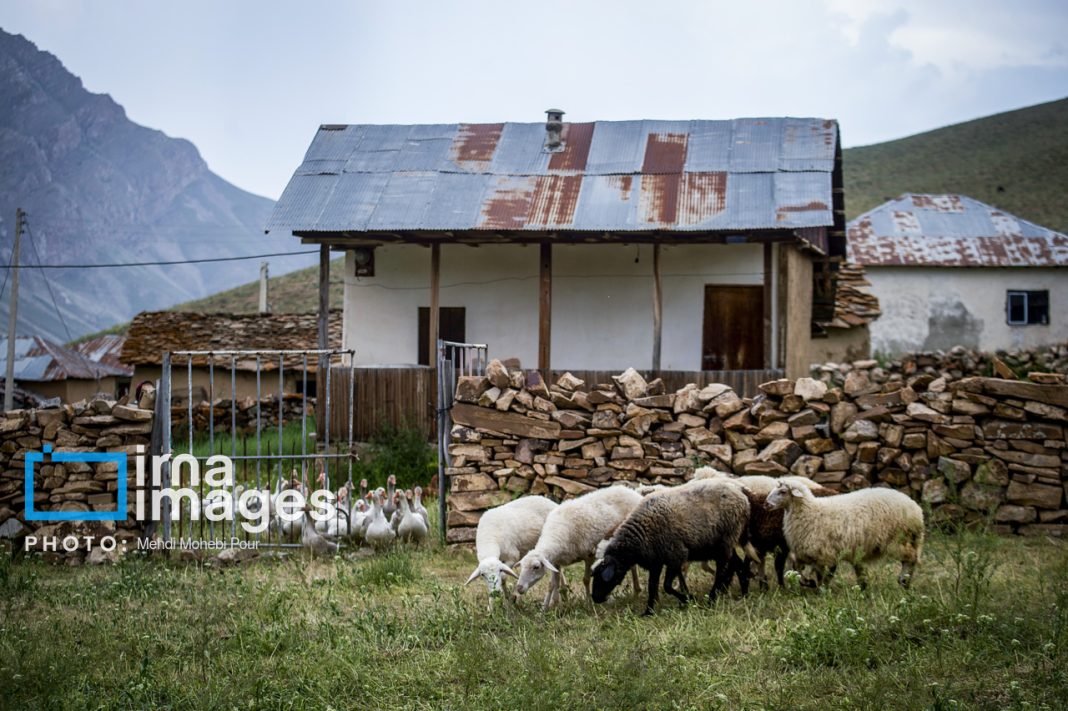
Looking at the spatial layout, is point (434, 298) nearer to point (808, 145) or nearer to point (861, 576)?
point (808, 145)

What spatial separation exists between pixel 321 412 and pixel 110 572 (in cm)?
653

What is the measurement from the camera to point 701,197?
49.4ft

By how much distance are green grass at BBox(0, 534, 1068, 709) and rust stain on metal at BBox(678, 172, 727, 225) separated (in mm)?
7802

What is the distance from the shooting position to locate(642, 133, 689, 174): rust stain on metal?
16.1 m

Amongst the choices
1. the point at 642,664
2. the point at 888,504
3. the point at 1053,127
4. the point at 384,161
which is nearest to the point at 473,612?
the point at 642,664

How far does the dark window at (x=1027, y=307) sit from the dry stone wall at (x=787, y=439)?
72.5ft

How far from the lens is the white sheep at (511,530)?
25.3 ft

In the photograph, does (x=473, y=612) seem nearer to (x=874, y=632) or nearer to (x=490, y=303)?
(x=874, y=632)

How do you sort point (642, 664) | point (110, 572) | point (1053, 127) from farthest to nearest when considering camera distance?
point (1053, 127), point (110, 572), point (642, 664)

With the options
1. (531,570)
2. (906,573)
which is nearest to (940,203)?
(906,573)

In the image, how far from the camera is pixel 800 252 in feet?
55.6

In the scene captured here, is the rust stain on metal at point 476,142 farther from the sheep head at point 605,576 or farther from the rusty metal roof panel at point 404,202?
the sheep head at point 605,576

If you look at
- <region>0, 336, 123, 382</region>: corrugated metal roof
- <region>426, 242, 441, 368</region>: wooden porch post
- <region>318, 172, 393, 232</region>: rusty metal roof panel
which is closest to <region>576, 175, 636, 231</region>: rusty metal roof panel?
<region>426, 242, 441, 368</region>: wooden porch post

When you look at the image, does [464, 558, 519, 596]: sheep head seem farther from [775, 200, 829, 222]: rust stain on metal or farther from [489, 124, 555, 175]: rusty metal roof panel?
[489, 124, 555, 175]: rusty metal roof panel
